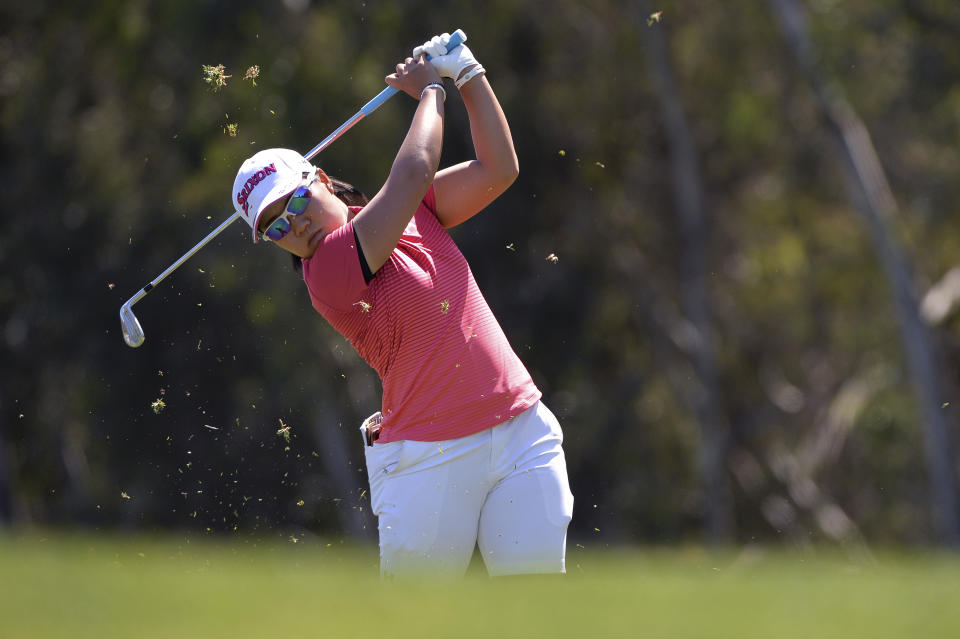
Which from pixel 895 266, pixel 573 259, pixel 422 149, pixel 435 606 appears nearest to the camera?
pixel 435 606

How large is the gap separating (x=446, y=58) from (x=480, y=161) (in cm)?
41

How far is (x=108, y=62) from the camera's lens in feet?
77.4

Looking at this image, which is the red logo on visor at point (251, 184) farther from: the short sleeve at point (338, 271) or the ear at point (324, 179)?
the short sleeve at point (338, 271)

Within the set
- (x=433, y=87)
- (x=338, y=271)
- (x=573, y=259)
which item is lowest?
(x=573, y=259)

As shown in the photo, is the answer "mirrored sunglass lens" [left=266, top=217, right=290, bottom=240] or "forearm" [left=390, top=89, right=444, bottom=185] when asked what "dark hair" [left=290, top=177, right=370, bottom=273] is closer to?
"mirrored sunglass lens" [left=266, top=217, right=290, bottom=240]

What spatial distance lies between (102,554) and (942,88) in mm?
14477

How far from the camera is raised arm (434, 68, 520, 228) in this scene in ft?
17.4

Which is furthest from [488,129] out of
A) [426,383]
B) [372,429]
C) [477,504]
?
[477,504]

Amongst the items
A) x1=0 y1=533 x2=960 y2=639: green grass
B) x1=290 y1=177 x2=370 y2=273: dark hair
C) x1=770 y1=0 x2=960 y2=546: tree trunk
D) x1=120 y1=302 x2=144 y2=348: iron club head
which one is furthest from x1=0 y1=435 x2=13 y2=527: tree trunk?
x1=290 y1=177 x2=370 y2=273: dark hair

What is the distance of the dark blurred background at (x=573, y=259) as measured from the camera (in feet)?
65.9

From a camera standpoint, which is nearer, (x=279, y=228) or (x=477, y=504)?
(x=477, y=504)

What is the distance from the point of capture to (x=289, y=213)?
16.1 feet

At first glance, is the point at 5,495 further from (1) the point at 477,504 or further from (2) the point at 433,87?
(1) the point at 477,504

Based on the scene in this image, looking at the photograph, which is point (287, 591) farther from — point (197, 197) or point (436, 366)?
point (197, 197)
